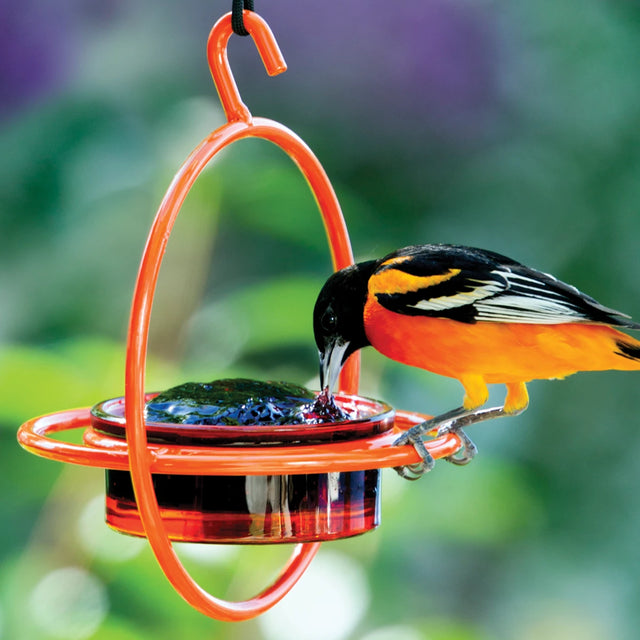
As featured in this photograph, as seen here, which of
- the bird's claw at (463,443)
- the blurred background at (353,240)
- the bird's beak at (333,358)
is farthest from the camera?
the blurred background at (353,240)

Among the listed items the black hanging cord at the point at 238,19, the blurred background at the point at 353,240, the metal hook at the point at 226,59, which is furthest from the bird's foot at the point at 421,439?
the blurred background at the point at 353,240

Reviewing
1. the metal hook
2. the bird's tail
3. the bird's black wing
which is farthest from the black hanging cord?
the bird's tail

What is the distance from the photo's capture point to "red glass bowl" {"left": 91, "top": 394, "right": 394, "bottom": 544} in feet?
5.44

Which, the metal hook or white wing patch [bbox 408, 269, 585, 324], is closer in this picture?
the metal hook

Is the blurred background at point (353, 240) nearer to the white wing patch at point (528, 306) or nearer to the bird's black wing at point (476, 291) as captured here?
the bird's black wing at point (476, 291)

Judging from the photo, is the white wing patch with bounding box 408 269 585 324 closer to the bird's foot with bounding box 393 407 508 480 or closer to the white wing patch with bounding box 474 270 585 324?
the white wing patch with bounding box 474 270 585 324

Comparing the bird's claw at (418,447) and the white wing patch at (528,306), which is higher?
the white wing patch at (528,306)

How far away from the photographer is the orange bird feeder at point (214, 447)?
1472 mm

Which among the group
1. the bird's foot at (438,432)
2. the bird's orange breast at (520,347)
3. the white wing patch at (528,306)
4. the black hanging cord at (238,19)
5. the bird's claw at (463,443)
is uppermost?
the black hanging cord at (238,19)

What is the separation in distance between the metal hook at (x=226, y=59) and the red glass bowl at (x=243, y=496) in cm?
53

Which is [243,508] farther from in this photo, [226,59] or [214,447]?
[226,59]

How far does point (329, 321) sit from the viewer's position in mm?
2025

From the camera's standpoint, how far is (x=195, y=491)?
1701 mm

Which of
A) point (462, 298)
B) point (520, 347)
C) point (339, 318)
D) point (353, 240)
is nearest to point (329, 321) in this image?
point (339, 318)
